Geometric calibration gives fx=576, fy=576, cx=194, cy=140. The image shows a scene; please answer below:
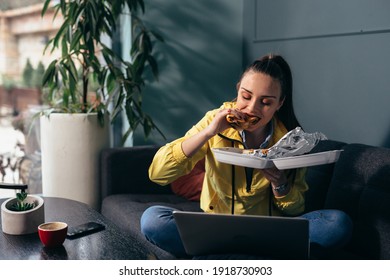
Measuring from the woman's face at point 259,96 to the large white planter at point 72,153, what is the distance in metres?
1.18

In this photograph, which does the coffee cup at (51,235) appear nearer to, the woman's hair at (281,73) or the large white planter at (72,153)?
the woman's hair at (281,73)

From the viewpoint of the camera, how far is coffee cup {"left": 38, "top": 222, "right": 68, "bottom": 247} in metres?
1.46

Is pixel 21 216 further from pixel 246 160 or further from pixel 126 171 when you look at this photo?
pixel 126 171

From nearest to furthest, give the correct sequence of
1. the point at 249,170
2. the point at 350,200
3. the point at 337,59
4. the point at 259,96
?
the point at 259,96, the point at 249,170, the point at 350,200, the point at 337,59

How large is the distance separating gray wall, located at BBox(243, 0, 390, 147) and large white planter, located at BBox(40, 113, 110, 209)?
991mm

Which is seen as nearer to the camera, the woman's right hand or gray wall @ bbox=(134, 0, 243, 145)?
the woman's right hand

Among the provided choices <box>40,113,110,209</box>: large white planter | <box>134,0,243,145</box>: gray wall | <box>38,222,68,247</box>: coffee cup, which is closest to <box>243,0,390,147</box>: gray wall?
<box>134,0,243,145</box>: gray wall

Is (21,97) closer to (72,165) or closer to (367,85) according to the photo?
(72,165)

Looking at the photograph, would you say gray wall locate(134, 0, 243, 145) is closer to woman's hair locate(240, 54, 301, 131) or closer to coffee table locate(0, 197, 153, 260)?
woman's hair locate(240, 54, 301, 131)

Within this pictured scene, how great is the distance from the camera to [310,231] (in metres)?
1.75

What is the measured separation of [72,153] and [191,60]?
884 mm

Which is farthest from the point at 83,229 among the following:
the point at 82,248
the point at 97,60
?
the point at 97,60
